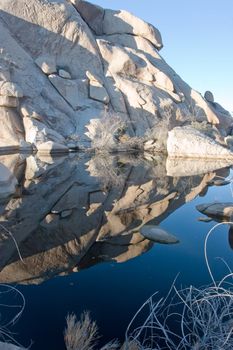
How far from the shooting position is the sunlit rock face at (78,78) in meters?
21.5

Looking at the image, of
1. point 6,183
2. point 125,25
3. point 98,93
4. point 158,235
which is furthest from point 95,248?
point 125,25

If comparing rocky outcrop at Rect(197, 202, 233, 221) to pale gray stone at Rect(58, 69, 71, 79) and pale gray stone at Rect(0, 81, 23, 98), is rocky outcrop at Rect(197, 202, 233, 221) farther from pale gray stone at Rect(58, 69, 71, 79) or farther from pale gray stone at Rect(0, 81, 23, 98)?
pale gray stone at Rect(58, 69, 71, 79)

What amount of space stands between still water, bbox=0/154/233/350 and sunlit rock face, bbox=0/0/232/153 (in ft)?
32.9

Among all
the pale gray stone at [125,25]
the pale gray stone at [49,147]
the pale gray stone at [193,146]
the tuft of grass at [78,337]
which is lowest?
the tuft of grass at [78,337]

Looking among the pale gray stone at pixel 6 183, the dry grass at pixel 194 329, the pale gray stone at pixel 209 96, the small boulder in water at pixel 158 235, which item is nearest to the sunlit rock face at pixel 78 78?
the pale gray stone at pixel 209 96

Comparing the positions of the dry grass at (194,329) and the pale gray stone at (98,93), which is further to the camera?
the pale gray stone at (98,93)

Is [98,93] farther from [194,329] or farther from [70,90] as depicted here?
[194,329]

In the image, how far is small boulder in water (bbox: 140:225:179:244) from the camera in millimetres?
6719

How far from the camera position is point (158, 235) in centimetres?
685

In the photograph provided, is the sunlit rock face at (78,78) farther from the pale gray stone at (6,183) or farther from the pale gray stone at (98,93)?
the pale gray stone at (6,183)

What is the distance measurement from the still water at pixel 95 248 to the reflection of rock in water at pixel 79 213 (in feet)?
0.06

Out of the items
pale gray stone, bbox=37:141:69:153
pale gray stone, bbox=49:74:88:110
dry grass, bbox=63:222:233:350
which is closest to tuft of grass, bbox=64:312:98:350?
dry grass, bbox=63:222:233:350

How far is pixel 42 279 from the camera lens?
485cm

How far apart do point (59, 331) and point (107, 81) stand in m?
25.2
